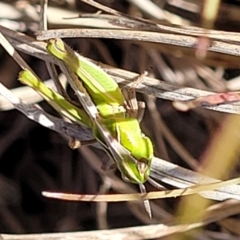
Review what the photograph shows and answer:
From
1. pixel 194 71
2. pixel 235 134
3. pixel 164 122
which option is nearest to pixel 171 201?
pixel 164 122

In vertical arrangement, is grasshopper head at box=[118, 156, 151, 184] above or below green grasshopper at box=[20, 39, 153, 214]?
below

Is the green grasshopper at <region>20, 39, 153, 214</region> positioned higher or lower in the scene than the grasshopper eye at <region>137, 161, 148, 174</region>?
higher

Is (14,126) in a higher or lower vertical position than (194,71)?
lower

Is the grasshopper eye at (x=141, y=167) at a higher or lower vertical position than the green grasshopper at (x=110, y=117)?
lower

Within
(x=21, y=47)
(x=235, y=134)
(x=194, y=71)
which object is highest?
(x=194, y=71)

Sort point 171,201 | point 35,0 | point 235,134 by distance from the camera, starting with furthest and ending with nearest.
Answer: point 171,201
point 35,0
point 235,134

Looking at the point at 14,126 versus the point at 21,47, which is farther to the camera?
the point at 14,126

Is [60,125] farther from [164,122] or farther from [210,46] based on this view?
[164,122]

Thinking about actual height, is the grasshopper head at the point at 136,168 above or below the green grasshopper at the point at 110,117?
below
